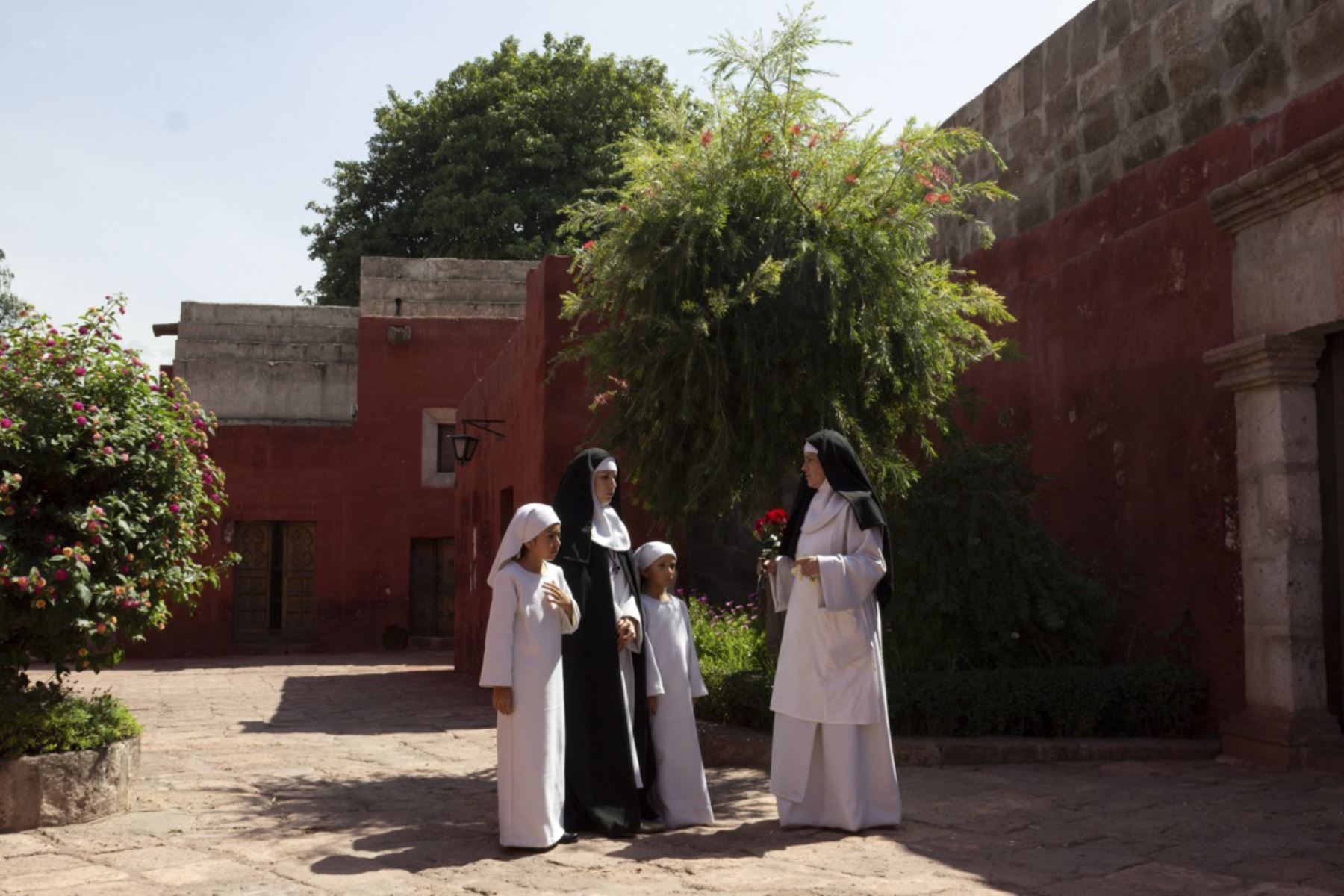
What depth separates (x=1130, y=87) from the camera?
930cm

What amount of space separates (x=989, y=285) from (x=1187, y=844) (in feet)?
20.5

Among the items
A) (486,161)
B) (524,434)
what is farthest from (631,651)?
(486,161)

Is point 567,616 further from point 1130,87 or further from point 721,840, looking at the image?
point 1130,87

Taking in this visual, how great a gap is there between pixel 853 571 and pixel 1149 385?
12.4ft

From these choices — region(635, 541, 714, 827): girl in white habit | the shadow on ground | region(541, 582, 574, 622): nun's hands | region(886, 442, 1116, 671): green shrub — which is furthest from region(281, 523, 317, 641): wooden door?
region(541, 582, 574, 622): nun's hands

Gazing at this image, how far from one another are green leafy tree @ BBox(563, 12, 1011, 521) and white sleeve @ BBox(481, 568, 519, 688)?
2.18 meters

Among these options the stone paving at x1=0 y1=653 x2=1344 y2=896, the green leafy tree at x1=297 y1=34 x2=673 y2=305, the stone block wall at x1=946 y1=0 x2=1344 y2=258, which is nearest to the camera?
the stone paving at x1=0 y1=653 x2=1344 y2=896

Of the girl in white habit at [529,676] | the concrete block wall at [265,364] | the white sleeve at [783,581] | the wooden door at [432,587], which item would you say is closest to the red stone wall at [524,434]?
the white sleeve at [783,581]

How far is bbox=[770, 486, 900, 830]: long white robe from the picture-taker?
19.8 feet

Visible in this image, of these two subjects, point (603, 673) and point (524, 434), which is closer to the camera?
point (603, 673)

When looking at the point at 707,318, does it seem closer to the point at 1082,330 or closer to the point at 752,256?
the point at 752,256

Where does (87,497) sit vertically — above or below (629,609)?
above

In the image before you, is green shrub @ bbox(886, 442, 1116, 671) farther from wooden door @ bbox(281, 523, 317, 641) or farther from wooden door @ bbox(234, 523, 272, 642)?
wooden door @ bbox(234, 523, 272, 642)

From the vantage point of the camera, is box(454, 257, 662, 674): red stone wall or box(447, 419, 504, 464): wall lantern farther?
box(447, 419, 504, 464): wall lantern
